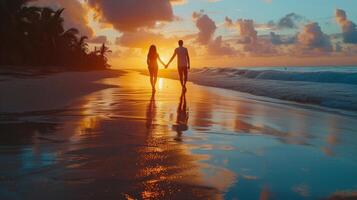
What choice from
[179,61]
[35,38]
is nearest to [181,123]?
[179,61]

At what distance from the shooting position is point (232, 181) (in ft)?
11.1

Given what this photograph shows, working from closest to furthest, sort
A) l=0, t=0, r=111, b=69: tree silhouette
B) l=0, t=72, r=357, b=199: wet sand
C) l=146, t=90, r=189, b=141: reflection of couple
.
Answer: l=0, t=72, r=357, b=199: wet sand < l=146, t=90, r=189, b=141: reflection of couple < l=0, t=0, r=111, b=69: tree silhouette

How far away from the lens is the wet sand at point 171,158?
308cm

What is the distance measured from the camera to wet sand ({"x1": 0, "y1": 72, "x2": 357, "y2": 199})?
3.08 meters

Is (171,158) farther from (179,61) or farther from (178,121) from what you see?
(179,61)

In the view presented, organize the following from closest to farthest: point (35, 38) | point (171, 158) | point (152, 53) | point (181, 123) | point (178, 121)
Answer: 1. point (171, 158)
2. point (181, 123)
3. point (178, 121)
4. point (152, 53)
5. point (35, 38)

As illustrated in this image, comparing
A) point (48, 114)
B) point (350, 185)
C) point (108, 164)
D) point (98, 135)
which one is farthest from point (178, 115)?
point (350, 185)

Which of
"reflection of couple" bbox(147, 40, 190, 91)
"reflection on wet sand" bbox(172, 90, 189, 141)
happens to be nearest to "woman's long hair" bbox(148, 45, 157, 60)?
"reflection of couple" bbox(147, 40, 190, 91)

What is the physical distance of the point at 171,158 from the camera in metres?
4.09

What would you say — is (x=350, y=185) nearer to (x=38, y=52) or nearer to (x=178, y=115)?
(x=178, y=115)

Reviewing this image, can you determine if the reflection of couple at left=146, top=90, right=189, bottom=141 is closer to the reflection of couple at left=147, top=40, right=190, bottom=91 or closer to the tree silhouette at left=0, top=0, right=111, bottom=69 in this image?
the reflection of couple at left=147, top=40, right=190, bottom=91

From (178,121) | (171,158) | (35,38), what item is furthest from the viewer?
(35,38)

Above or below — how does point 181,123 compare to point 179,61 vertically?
below

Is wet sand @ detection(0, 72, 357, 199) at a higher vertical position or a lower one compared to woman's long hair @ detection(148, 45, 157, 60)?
lower
